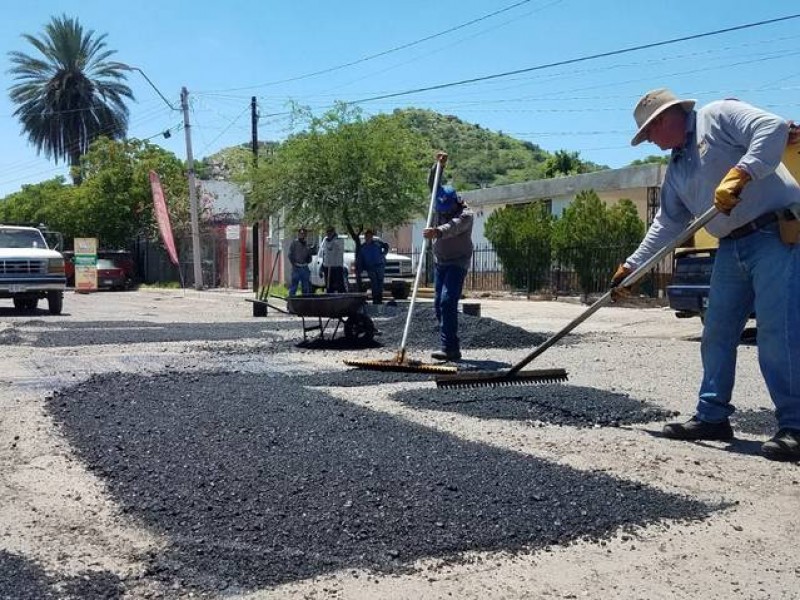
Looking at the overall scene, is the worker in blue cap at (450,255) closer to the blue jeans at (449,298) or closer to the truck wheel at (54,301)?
the blue jeans at (449,298)

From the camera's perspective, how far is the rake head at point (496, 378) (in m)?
7.13

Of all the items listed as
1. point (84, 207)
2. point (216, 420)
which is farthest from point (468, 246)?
point (84, 207)

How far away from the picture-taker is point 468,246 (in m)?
9.49

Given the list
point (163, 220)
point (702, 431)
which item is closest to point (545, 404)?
point (702, 431)

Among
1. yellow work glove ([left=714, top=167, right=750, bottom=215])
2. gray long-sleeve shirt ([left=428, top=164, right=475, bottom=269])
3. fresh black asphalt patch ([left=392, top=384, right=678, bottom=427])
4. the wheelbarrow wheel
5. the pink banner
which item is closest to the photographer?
yellow work glove ([left=714, top=167, right=750, bottom=215])

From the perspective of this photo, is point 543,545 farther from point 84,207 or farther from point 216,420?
point 84,207

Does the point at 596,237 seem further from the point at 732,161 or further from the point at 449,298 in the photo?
the point at 732,161

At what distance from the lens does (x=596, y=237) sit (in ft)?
73.4

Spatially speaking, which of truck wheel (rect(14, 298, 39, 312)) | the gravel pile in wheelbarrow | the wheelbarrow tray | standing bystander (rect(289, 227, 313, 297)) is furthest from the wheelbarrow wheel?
truck wheel (rect(14, 298, 39, 312))

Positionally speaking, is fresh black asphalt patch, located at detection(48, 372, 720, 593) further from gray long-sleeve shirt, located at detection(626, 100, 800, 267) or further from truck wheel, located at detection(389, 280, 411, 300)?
truck wheel, located at detection(389, 280, 411, 300)

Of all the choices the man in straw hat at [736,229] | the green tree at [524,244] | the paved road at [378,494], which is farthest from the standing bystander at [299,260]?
the man in straw hat at [736,229]

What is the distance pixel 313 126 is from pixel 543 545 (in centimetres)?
1879

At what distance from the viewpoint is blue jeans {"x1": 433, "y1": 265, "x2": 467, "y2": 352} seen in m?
9.41

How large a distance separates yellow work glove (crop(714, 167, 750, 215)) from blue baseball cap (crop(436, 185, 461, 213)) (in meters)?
4.67
